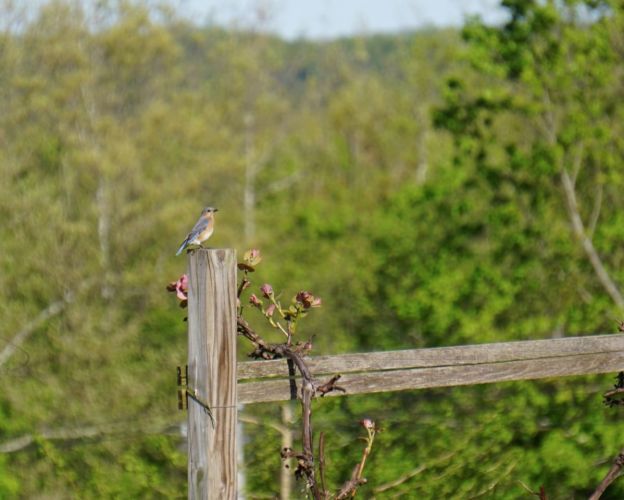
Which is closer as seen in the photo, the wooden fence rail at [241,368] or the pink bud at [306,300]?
the wooden fence rail at [241,368]

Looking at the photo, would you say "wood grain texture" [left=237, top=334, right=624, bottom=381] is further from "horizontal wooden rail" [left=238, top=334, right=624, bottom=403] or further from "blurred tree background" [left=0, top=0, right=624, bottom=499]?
"blurred tree background" [left=0, top=0, right=624, bottom=499]

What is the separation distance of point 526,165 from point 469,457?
17.9 metres

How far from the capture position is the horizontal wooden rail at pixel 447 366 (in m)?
2.93

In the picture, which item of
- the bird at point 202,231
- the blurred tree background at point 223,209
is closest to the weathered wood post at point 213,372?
the bird at point 202,231

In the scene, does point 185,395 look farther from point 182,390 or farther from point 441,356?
point 441,356

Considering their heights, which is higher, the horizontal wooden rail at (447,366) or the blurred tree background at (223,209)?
the blurred tree background at (223,209)

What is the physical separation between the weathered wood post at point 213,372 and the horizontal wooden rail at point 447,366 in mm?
82

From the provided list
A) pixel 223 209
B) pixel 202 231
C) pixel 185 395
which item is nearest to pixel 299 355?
pixel 185 395

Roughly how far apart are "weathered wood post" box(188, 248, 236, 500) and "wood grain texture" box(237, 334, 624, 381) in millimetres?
89

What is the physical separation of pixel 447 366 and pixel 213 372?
0.66 m

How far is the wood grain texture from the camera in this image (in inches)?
116

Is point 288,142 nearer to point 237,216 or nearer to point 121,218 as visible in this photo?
point 237,216

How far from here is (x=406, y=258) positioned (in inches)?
1011

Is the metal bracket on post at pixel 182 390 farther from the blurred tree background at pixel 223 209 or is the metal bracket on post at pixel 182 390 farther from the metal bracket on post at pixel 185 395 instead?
the blurred tree background at pixel 223 209
